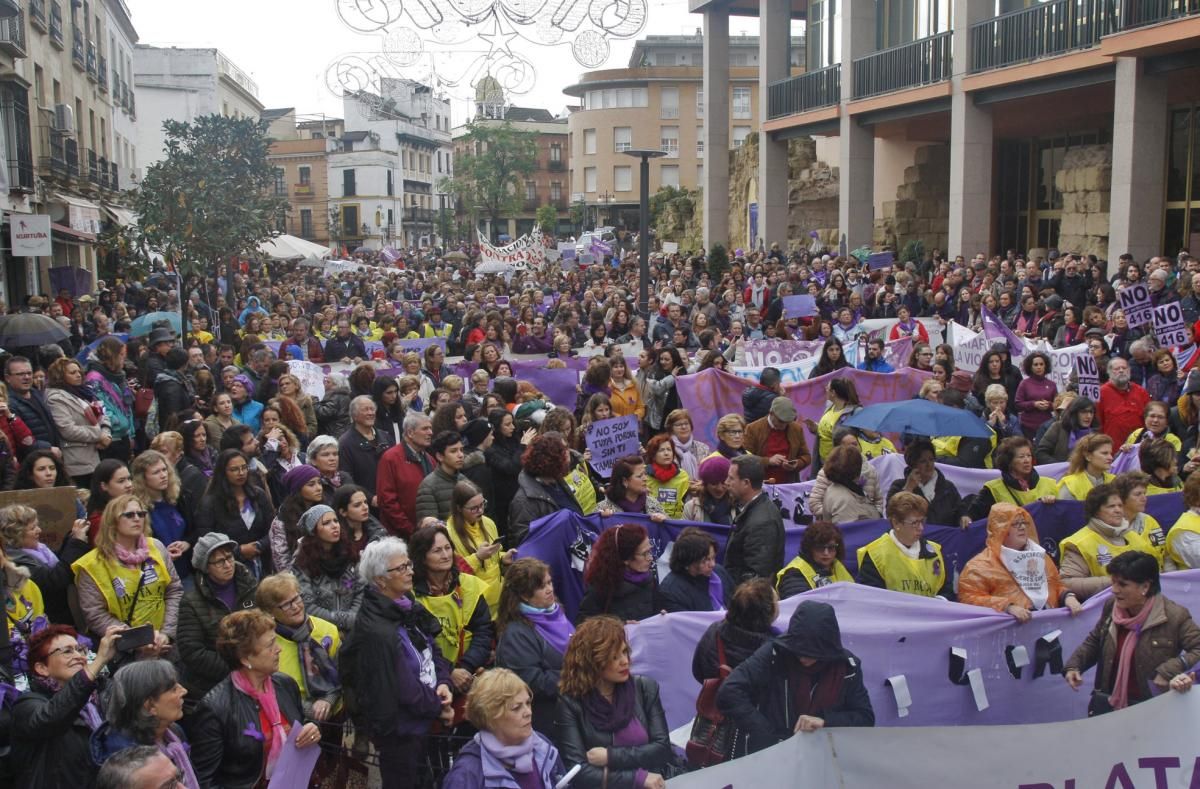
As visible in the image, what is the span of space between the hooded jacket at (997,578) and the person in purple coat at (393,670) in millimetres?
2783

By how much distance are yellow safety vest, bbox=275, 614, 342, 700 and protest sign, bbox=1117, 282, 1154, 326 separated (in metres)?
10.0

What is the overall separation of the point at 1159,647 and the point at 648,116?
7521cm

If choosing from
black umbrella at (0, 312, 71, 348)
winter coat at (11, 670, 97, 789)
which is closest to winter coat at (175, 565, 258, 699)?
winter coat at (11, 670, 97, 789)

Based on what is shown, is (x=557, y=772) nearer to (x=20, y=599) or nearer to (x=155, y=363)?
(x=20, y=599)

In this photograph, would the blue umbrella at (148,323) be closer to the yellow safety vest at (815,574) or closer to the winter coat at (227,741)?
the yellow safety vest at (815,574)

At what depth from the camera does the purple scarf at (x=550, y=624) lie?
225 inches

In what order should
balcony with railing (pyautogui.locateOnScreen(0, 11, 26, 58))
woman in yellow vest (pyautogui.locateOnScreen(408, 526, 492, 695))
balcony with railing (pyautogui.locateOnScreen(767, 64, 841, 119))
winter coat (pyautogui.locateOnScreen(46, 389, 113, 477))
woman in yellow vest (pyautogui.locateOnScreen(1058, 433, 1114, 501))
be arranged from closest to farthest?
woman in yellow vest (pyautogui.locateOnScreen(408, 526, 492, 695)) < woman in yellow vest (pyautogui.locateOnScreen(1058, 433, 1114, 501)) < winter coat (pyautogui.locateOnScreen(46, 389, 113, 477)) < balcony with railing (pyautogui.locateOnScreen(0, 11, 26, 58)) < balcony with railing (pyautogui.locateOnScreen(767, 64, 841, 119))

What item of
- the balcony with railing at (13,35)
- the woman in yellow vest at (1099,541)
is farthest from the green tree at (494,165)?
the woman in yellow vest at (1099,541)

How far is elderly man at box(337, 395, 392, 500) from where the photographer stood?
9055 mm

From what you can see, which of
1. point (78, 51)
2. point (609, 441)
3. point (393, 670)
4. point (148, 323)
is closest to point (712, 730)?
point (393, 670)

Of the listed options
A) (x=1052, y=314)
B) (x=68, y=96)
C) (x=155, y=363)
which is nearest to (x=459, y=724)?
(x=155, y=363)

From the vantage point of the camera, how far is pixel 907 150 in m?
34.6

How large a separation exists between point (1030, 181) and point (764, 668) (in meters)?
27.8

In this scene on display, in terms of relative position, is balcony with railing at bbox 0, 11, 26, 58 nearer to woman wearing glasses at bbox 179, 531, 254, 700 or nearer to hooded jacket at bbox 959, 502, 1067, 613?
woman wearing glasses at bbox 179, 531, 254, 700
